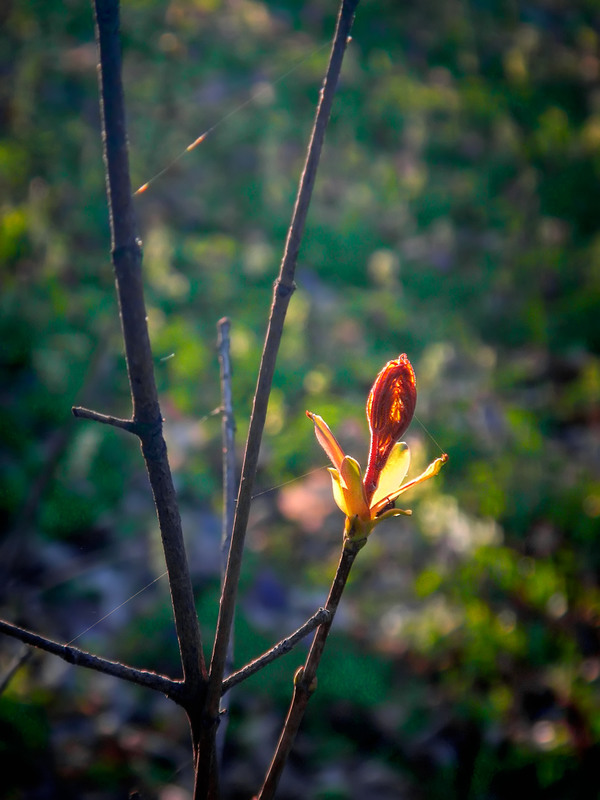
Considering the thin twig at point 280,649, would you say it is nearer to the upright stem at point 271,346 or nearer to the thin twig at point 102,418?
the upright stem at point 271,346

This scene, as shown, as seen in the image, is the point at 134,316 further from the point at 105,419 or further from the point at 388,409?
the point at 388,409

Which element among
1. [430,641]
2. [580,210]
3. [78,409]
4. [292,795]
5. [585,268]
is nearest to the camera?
[78,409]

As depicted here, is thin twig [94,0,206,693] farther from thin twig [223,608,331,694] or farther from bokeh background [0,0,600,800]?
bokeh background [0,0,600,800]

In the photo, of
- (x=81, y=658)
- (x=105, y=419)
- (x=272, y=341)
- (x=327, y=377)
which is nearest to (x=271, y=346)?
(x=272, y=341)

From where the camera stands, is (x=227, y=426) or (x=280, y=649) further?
(x=227, y=426)

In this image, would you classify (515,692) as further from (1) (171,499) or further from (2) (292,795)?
(1) (171,499)

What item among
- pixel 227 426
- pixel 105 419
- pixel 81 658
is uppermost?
pixel 227 426

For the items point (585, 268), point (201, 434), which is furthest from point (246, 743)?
point (585, 268)
